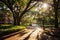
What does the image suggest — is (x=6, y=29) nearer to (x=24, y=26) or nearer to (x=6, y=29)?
(x=6, y=29)

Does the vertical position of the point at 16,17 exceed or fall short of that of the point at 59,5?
it falls short

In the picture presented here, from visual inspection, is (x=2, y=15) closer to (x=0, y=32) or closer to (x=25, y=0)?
(x=25, y=0)

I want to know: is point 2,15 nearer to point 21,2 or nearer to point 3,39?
point 21,2

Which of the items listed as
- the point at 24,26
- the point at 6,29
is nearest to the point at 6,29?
the point at 6,29

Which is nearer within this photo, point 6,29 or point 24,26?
point 6,29

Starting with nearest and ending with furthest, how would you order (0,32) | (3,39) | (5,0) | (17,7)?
(3,39) → (0,32) → (5,0) → (17,7)

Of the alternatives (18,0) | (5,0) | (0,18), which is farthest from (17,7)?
(0,18)

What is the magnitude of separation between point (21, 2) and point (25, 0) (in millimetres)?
1105

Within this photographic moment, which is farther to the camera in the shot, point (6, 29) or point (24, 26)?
point (24, 26)

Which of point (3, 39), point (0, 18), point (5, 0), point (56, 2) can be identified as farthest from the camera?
point (0, 18)

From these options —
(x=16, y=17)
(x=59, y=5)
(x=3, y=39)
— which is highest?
(x=59, y=5)

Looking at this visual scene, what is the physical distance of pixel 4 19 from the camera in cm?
5494

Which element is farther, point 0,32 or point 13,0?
point 13,0

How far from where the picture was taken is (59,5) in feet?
97.6
